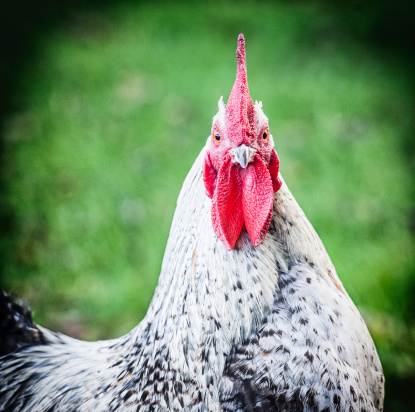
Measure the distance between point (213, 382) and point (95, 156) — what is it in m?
3.70

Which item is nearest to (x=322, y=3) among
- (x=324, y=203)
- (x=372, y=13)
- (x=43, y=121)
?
(x=372, y=13)

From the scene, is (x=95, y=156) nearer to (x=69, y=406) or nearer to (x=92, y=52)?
(x=92, y=52)

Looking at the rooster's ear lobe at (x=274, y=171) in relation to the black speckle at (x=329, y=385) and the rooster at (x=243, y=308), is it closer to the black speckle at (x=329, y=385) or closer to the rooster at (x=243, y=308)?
the rooster at (x=243, y=308)

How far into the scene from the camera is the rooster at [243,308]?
5.44 feet

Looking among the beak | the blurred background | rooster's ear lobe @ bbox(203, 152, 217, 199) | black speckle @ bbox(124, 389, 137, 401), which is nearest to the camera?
the beak

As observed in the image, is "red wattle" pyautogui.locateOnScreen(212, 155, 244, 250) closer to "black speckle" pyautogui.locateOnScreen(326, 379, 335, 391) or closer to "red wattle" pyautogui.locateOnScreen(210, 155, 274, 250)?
"red wattle" pyautogui.locateOnScreen(210, 155, 274, 250)

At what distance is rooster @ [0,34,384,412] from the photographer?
65.3 inches

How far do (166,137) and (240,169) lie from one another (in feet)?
11.8

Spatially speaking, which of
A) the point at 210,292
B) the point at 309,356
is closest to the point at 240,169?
the point at 210,292

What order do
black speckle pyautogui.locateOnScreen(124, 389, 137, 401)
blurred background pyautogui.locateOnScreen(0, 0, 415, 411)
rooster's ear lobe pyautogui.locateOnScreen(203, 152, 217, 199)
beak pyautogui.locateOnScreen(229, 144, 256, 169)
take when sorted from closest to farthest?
1. beak pyautogui.locateOnScreen(229, 144, 256, 169)
2. rooster's ear lobe pyautogui.locateOnScreen(203, 152, 217, 199)
3. black speckle pyautogui.locateOnScreen(124, 389, 137, 401)
4. blurred background pyautogui.locateOnScreen(0, 0, 415, 411)

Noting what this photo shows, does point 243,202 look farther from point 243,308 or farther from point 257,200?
point 243,308

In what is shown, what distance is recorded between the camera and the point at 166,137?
521 cm

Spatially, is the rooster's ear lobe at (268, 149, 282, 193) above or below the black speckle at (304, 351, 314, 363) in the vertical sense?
above

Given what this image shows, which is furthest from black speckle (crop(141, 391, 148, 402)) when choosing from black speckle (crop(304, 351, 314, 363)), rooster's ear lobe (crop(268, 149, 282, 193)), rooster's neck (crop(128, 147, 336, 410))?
rooster's ear lobe (crop(268, 149, 282, 193))
